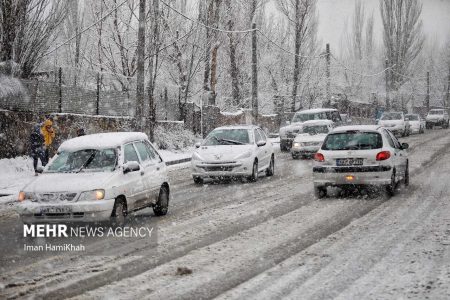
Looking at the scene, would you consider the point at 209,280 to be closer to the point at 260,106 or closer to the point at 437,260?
the point at 437,260

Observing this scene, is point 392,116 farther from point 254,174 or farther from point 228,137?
point 254,174

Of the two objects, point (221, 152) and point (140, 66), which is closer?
point (221, 152)

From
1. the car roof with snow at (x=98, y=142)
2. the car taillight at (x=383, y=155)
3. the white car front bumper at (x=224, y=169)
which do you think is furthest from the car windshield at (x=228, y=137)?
the car roof with snow at (x=98, y=142)

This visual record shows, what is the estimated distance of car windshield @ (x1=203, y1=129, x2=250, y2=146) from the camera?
1755 cm

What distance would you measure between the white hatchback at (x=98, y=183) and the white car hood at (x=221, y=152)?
509cm

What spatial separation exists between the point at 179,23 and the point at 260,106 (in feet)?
53.0

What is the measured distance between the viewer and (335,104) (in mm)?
57000

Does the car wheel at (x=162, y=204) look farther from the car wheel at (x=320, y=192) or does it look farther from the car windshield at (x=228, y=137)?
the car windshield at (x=228, y=137)

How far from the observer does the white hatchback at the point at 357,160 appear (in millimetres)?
13227

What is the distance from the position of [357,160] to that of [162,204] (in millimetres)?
4575

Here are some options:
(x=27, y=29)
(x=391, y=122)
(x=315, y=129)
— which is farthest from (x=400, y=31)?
(x=27, y=29)

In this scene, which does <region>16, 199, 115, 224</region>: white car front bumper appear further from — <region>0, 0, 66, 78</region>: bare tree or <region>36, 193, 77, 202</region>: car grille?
<region>0, 0, 66, 78</region>: bare tree

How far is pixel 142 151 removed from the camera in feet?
36.4

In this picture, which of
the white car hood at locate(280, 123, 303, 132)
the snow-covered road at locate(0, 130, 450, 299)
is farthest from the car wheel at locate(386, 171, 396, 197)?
the white car hood at locate(280, 123, 303, 132)
